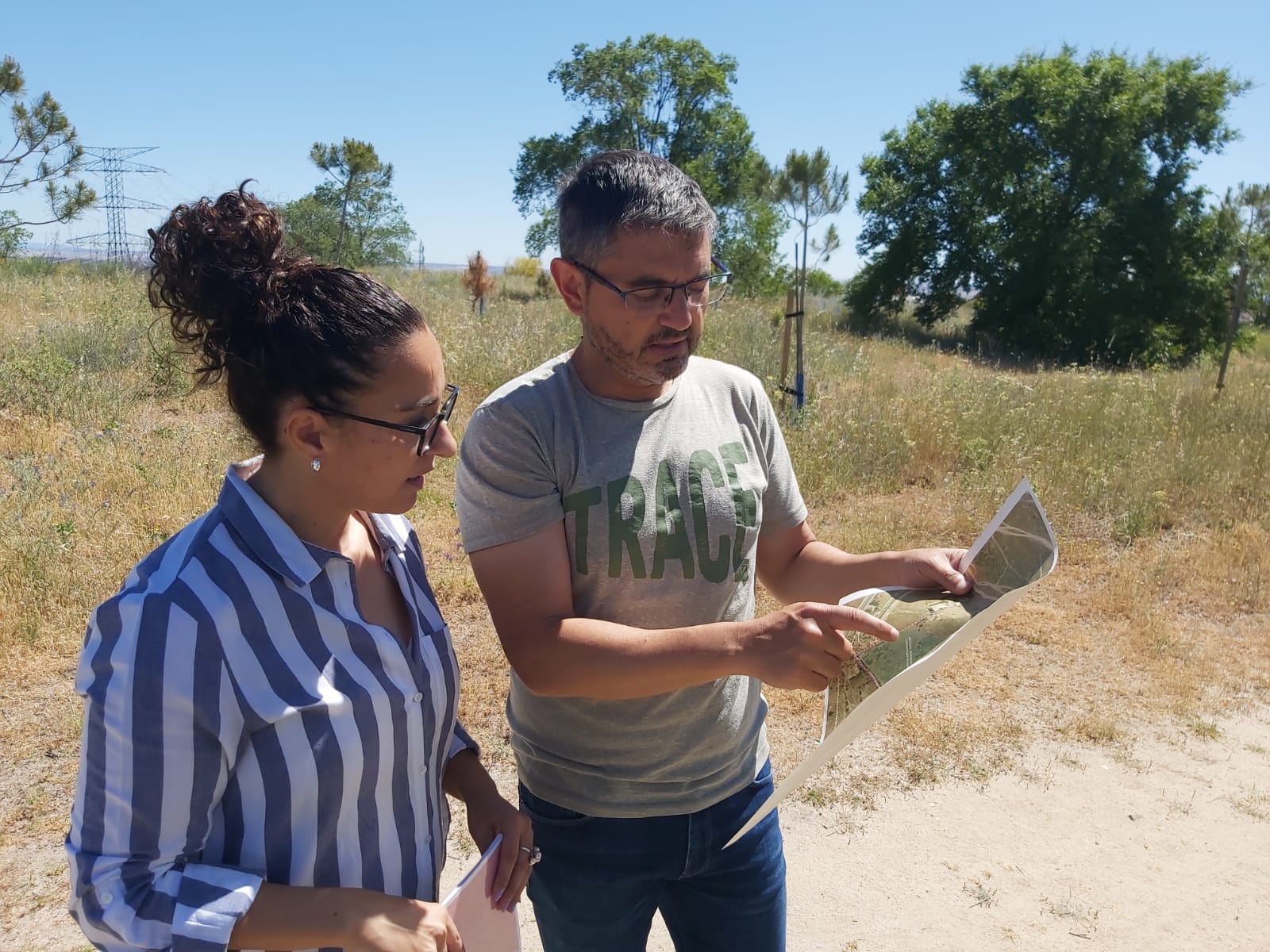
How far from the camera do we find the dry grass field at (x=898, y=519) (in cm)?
397

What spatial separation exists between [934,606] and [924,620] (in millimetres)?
68

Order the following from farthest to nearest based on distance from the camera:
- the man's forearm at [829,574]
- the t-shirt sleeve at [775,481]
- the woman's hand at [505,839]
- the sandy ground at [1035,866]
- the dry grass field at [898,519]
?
the dry grass field at [898,519], the sandy ground at [1035,866], the t-shirt sleeve at [775,481], the man's forearm at [829,574], the woman's hand at [505,839]

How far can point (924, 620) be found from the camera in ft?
4.51

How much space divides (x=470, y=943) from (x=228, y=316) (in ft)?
3.07

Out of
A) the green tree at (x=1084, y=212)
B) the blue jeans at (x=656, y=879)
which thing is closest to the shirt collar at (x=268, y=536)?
the blue jeans at (x=656, y=879)

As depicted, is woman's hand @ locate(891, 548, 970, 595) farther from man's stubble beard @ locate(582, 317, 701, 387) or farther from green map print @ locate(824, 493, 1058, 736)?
man's stubble beard @ locate(582, 317, 701, 387)

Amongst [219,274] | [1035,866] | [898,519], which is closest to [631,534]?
[219,274]

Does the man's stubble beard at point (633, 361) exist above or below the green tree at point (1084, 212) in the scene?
below

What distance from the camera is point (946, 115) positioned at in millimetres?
26875

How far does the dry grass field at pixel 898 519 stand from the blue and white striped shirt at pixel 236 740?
35.1 inches

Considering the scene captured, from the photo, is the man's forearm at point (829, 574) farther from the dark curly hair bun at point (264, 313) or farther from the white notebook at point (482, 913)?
the dark curly hair bun at point (264, 313)

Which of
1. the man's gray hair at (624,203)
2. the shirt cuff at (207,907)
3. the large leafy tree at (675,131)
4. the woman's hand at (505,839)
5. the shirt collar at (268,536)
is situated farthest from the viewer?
the large leafy tree at (675,131)

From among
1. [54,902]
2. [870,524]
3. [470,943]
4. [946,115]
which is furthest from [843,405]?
[946,115]

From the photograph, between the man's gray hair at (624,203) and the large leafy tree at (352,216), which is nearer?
the man's gray hair at (624,203)
